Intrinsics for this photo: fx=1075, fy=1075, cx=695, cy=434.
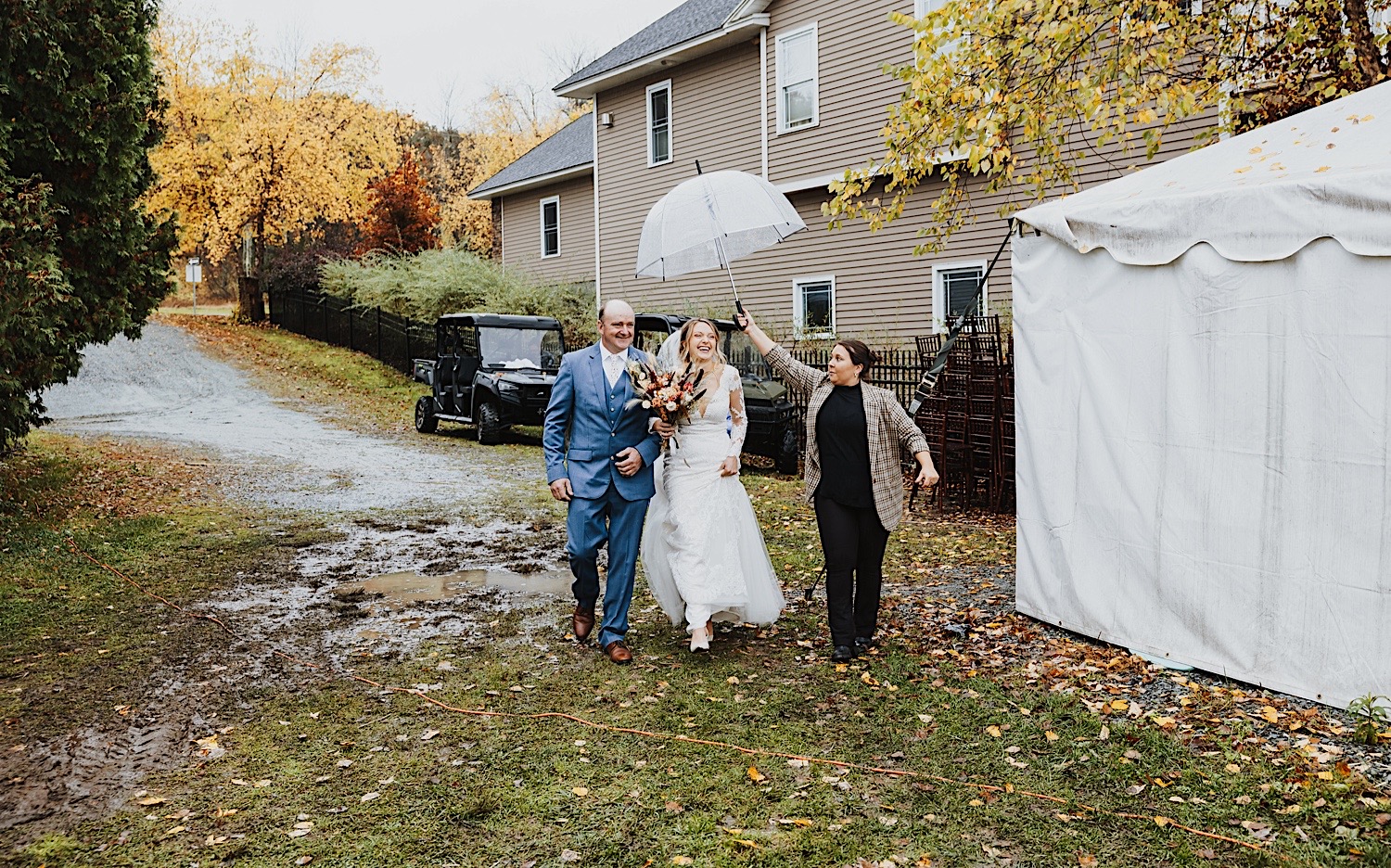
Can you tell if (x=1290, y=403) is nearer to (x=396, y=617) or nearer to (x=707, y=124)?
(x=396, y=617)

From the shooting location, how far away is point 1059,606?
6711mm

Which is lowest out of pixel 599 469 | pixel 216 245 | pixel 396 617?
pixel 396 617

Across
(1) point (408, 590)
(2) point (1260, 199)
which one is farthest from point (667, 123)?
(2) point (1260, 199)

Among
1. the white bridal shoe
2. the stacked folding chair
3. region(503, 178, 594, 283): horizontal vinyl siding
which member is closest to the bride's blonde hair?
the white bridal shoe

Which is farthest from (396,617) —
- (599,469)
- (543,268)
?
(543,268)

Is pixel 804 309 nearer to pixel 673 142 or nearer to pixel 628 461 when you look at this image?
pixel 673 142

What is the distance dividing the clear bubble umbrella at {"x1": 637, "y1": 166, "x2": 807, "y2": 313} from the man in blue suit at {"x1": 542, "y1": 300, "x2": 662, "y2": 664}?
757 millimetres

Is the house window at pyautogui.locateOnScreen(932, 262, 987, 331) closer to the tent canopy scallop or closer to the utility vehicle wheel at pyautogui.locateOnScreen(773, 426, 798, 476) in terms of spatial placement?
the utility vehicle wheel at pyautogui.locateOnScreen(773, 426, 798, 476)

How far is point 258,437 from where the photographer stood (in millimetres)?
17969

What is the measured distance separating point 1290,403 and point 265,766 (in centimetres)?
521

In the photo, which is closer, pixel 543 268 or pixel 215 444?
pixel 215 444

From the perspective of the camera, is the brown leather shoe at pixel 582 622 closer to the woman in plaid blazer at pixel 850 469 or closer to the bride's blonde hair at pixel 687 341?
the woman in plaid blazer at pixel 850 469

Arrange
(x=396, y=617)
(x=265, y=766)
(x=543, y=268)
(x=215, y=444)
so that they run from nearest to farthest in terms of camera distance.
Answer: (x=265, y=766), (x=396, y=617), (x=215, y=444), (x=543, y=268)

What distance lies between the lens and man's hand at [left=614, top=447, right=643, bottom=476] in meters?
6.26
